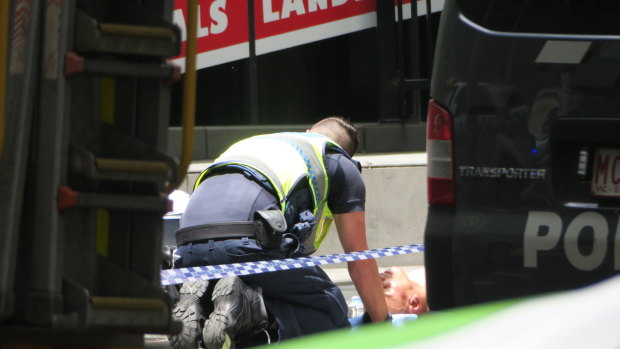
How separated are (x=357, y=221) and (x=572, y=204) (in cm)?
134

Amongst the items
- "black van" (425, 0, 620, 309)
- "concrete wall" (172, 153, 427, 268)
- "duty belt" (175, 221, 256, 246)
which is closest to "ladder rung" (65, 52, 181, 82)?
"black van" (425, 0, 620, 309)

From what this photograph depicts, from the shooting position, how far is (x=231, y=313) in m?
4.98

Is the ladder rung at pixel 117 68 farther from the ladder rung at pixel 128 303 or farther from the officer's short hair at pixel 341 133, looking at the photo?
the officer's short hair at pixel 341 133

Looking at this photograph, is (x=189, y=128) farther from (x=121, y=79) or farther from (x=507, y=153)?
(x=507, y=153)

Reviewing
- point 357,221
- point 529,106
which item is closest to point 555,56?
point 529,106

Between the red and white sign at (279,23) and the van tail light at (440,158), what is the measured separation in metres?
7.47

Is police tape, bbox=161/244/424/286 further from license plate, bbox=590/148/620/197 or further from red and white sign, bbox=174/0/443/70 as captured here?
red and white sign, bbox=174/0/443/70

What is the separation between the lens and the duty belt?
16.9 feet

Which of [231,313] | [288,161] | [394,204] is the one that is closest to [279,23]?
[394,204]

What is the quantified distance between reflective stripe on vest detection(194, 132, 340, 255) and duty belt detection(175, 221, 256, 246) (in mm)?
189

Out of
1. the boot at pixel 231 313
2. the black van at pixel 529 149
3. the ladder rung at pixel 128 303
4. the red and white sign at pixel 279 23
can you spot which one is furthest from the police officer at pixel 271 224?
the red and white sign at pixel 279 23

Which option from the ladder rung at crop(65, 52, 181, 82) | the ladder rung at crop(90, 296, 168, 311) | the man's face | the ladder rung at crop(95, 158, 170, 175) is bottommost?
the man's face

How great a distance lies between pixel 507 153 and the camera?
450 cm

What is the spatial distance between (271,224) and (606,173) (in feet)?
4.52
